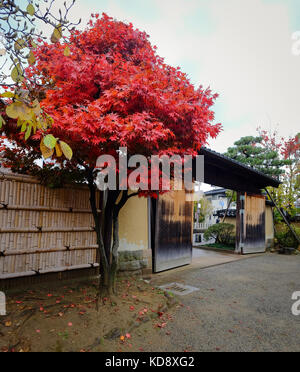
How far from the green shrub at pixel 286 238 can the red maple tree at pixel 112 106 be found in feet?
32.3

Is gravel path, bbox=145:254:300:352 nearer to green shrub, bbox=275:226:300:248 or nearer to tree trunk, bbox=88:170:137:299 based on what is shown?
tree trunk, bbox=88:170:137:299

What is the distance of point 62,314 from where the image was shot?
3203 mm

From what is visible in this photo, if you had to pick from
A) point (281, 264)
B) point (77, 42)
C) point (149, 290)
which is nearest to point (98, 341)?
point (149, 290)

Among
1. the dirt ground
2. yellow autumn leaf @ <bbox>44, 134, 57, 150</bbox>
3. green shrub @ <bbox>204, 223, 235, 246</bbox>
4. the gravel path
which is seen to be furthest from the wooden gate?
yellow autumn leaf @ <bbox>44, 134, 57, 150</bbox>

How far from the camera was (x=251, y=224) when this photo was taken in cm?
1015

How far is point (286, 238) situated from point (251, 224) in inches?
105

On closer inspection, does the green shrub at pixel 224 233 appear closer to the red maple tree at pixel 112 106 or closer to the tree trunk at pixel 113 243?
the tree trunk at pixel 113 243

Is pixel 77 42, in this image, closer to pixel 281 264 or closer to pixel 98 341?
pixel 98 341

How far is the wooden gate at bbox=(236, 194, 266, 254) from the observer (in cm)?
980

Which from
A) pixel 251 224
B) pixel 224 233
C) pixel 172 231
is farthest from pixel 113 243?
pixel 224 233

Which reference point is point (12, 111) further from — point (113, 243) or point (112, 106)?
point (113, 243)

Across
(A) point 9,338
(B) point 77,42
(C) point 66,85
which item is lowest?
(A) point 9,338
